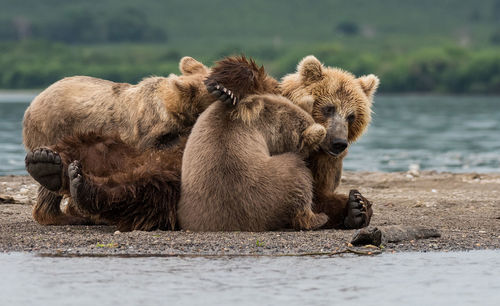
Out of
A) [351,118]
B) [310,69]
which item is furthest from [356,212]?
[310,69]

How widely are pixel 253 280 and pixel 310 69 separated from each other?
2334 mm

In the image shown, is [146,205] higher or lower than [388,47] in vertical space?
lower

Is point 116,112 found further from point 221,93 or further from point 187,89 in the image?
point 221,93

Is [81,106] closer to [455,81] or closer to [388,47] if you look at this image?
[455,81]

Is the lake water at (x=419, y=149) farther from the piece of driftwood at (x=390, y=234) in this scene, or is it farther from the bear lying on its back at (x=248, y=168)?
the piece of driftwood at (x=390, y=234)

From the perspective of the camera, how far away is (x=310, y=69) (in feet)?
23.4

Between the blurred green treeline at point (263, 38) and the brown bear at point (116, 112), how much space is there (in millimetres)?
51370

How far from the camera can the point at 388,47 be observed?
9844cm

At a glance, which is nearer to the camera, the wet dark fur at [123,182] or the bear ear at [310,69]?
the wet dark fur at [123,182]

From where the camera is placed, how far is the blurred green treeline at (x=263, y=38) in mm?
68312

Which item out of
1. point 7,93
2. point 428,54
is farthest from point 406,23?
point 7,93

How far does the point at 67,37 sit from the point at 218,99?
113 m

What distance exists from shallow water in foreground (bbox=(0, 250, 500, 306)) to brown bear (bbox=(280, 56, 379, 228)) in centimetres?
97

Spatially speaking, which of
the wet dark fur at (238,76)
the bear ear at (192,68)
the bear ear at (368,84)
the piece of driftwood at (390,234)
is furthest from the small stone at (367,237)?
the bear ear at (192,68)
